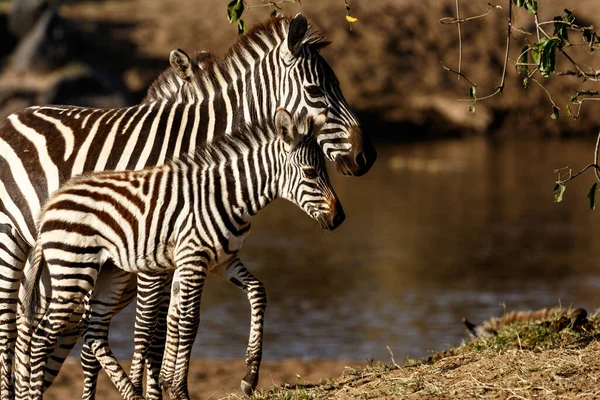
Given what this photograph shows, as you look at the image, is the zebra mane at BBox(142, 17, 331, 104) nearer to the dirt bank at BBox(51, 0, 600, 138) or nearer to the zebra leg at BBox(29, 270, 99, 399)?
the zebra leg at BBox(29, 270, 99, 399)

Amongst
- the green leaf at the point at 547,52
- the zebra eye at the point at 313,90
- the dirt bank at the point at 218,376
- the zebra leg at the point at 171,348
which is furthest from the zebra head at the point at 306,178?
the dirt bank at the point at 218,376

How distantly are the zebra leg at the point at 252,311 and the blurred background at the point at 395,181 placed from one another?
10.7 feet

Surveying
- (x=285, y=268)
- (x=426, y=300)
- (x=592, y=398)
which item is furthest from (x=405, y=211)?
(x=592, y=398)

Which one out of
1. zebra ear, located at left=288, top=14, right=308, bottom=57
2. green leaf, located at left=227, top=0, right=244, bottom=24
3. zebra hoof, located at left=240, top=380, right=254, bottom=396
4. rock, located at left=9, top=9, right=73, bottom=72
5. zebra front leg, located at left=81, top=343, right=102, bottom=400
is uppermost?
rock, located at left=9, top=9, right=73, bottom=72

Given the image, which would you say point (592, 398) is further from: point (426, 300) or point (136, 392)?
point (426, 300)

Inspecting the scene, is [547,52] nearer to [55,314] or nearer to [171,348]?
[171,348]

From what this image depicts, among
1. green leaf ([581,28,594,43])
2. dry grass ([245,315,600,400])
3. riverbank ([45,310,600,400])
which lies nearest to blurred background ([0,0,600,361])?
riverbank ([45,310,600,400])

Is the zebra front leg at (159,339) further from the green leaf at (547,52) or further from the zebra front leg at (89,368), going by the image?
the green leaf at (547,52)

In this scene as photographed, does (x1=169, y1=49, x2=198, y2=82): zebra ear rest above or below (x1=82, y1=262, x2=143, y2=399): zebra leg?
above

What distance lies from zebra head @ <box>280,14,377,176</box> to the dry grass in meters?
1.50

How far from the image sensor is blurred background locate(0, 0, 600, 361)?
643 inches

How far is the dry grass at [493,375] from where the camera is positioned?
6.58 m

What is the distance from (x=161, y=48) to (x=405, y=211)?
11.6 m

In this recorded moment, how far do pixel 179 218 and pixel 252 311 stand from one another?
2.85 feet
